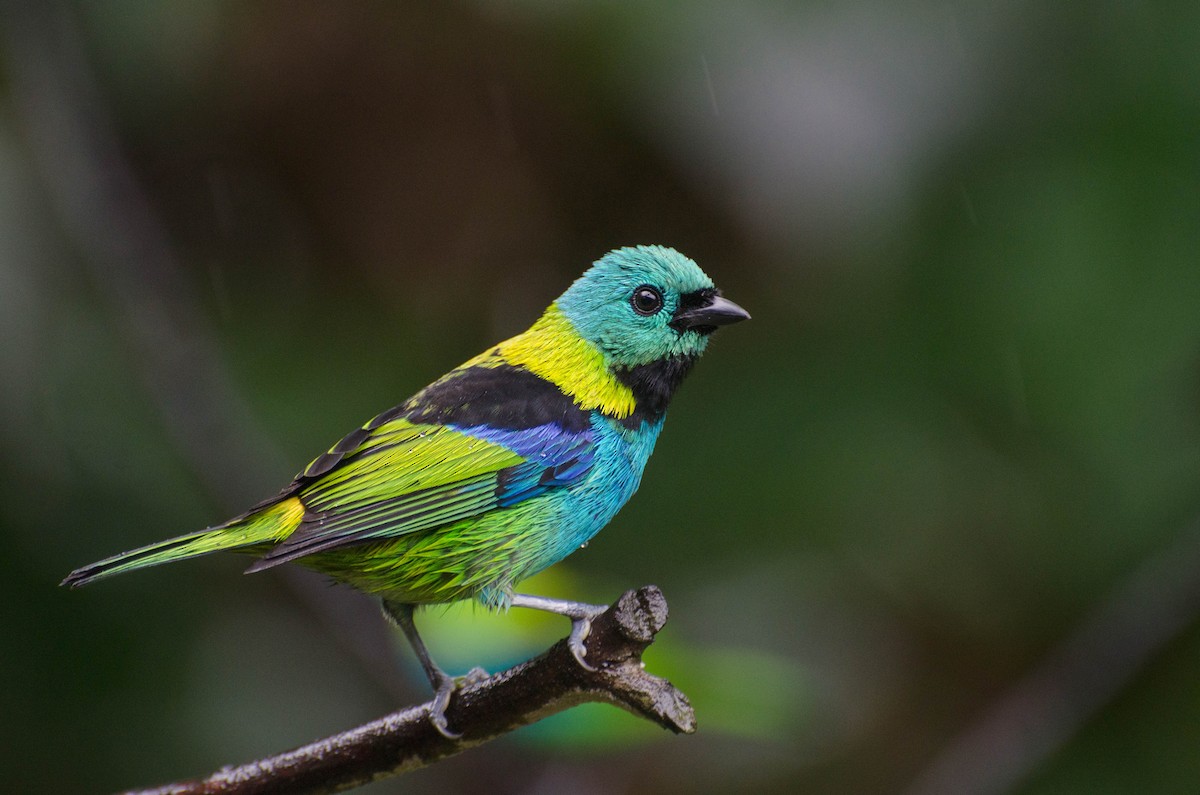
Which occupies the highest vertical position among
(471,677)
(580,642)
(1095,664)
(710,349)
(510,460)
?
(510,460)

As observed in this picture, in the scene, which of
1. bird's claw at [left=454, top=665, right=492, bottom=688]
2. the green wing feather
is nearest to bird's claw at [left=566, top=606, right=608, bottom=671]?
bird's claw at [left=454, top=665, right=492, bottom=688]

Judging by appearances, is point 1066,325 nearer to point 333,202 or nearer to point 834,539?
point 834,539

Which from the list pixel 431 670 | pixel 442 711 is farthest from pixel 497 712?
pixel 431 670

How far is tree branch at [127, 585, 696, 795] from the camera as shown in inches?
99.0

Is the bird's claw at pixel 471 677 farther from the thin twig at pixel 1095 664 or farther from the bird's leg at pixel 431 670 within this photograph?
the thin twig at pixel 1095 664

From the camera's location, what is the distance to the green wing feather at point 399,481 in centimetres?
289

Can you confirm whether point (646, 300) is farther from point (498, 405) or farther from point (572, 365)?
point (498, 405)

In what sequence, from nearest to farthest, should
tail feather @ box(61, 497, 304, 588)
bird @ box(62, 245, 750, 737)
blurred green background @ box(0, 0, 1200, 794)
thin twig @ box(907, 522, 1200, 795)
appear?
tail feather @ box(61, 497, 304, 588)
bird @ box(62, 245, 750, 737)
blurred green background @ box(0, 0, 1200, 794)
thin twig @ box(907, 522, 1200, 795)

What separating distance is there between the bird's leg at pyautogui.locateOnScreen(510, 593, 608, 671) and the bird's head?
1.99ft

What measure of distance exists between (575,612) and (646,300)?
78cm

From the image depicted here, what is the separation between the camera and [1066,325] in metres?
5.15

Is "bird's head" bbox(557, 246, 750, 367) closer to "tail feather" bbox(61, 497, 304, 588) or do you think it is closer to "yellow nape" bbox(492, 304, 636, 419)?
"yellow nape" bbox(492, 304, 636, 419)

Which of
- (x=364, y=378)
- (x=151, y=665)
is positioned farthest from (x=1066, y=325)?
(x=151, y=665)

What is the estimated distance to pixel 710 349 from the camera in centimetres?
543
